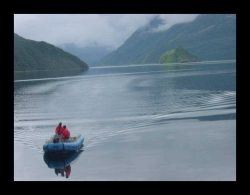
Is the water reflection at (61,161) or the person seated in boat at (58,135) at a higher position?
the person seated in boat at (58,135)

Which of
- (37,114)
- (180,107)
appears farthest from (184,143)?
(37,114)

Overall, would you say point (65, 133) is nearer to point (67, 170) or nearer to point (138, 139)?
point (67, 170)

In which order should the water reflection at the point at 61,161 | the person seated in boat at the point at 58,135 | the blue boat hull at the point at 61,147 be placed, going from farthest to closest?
the person seated in boat at the point at 58,135
the blue boat hull at the point at 61,147
the water reflection at the point at 61,161

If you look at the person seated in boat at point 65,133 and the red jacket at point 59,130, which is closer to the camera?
the red jacket at point 59,130

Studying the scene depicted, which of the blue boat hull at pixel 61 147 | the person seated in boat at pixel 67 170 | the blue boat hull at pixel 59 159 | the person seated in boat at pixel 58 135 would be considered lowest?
the person seated in boat at pixel 67 170

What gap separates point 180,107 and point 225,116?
35.7ft

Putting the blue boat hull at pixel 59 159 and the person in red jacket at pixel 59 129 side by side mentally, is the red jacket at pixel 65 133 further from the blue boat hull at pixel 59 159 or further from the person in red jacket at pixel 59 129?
the blue boat hull at pixel 59 159

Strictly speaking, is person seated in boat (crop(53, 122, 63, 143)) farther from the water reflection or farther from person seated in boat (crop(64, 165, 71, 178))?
person seated in boat (crop(64, 165, 71, 178))

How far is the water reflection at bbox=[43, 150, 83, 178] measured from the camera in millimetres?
27769

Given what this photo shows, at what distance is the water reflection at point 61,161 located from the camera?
27.8 metres

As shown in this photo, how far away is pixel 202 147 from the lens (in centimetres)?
3148

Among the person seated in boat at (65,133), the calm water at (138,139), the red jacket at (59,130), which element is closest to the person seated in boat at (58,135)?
the red jacket at (59,130)

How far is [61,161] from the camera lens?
3039 centimetres

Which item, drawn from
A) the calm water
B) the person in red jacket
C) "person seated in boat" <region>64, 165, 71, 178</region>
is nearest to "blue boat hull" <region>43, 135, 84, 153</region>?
the calm water
